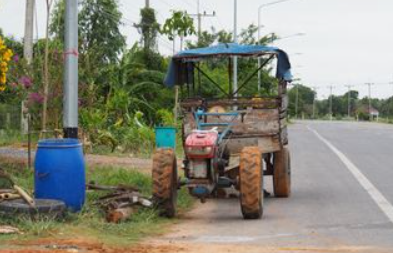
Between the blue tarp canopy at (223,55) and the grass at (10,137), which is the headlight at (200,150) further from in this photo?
the grass at (10,137)

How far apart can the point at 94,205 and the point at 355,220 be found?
12.1 ft

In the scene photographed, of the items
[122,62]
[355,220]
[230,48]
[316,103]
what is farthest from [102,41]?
[316,103]

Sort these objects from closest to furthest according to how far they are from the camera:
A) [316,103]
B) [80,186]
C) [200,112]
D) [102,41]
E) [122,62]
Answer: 1. [80,186]
2. [200,112]
3. [122,62]
4. [102,41]
5. [316,103]

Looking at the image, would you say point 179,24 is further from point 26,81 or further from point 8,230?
point 8,230

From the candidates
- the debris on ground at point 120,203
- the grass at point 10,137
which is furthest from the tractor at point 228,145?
the grass at point 10,137

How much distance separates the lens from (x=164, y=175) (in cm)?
1044

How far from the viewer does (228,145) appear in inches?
468

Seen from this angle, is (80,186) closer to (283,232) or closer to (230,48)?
(283,232)

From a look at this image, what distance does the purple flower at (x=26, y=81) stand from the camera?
20.9 m

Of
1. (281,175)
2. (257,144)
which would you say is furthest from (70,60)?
(281,175)

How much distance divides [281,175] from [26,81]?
412 inches

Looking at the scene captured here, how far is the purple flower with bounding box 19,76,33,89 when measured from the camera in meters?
20.9

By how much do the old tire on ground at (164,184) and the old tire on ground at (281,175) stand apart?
2.97m

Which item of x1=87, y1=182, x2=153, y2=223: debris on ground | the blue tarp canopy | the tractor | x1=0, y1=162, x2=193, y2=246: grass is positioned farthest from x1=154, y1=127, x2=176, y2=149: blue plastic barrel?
x1=87, y1=182, x2=153, y2=223: debris on ground
